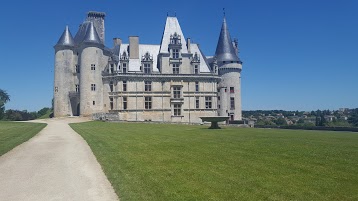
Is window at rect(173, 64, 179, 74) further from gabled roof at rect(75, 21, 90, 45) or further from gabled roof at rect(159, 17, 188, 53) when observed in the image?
gabled roof at rect(75, 21, 90, 45)

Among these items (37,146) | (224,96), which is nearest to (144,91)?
(224,96)

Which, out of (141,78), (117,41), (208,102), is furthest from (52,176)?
(117,41)

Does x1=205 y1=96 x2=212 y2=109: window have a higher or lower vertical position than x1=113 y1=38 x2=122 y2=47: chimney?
lower

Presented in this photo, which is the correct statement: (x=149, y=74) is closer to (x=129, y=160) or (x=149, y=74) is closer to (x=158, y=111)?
(x=158, y=111)

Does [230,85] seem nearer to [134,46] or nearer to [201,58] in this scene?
[201,58]

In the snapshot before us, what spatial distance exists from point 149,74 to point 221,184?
47204 millimetres

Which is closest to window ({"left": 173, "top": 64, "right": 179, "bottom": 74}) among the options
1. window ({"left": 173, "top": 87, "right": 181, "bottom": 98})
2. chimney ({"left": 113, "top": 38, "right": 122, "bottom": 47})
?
window ({"left": 173, "top": 87, "right": 181, "bottom": 98})

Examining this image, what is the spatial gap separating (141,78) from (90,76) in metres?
7.87

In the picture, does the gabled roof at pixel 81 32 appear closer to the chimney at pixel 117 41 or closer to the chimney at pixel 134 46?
the chimney at pixel 117 41

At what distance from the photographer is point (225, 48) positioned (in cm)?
6100

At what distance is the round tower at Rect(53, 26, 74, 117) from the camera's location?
55250mm

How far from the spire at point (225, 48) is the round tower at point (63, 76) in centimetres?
2493

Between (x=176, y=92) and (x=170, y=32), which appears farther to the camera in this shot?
(x=170, y=32)

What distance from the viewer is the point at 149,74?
55.3 m
